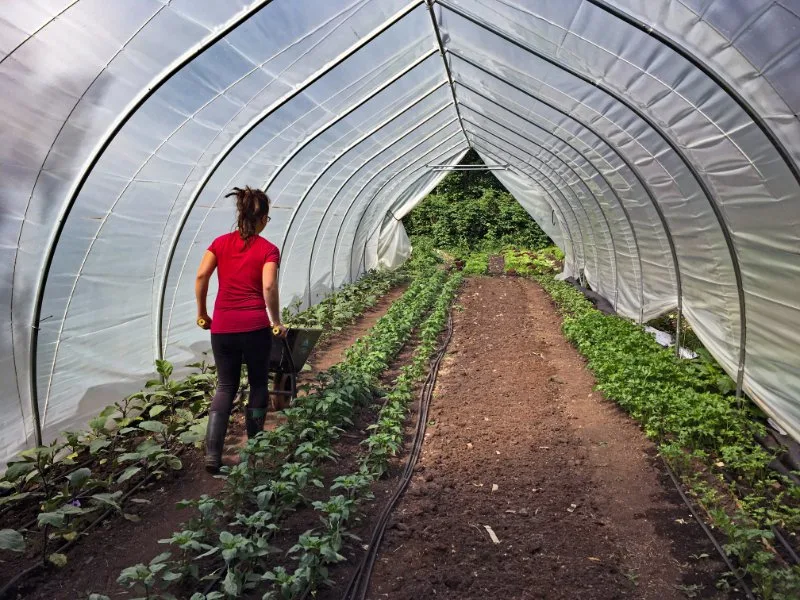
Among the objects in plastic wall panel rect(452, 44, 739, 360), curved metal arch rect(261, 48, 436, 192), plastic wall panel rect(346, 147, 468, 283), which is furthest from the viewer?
plastic wall panel rect(346, 147, 468, 283)

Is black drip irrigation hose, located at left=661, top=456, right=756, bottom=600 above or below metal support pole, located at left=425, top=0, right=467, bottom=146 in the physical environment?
below

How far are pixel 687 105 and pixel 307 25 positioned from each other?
303 cm

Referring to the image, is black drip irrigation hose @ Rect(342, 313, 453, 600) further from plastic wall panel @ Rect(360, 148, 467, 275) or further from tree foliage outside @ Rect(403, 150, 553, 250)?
tree foliage outside @ Rect(403, 150, 553, 250)

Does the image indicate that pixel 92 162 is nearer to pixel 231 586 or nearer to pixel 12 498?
pixel 12 498

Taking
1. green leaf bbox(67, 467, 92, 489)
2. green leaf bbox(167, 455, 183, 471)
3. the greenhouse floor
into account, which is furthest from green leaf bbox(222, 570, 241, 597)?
green leaf bbox(167, 455, 183, 471)

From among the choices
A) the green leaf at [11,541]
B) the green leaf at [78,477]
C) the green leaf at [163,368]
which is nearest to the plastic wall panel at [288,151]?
the green leaf at [163,368]

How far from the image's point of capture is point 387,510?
414 centimetres

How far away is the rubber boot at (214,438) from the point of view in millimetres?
4508

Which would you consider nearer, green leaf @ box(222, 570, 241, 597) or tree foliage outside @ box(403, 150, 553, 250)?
green leaf @ box(222, 570, 241, 597)

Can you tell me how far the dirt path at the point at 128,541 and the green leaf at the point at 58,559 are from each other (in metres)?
0.06

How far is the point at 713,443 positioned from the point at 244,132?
4.99 meters

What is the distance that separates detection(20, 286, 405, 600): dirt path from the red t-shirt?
107cm

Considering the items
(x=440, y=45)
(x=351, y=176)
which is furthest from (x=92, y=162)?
(x=351, y=176)

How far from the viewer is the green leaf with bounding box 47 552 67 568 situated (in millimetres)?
3430
